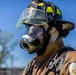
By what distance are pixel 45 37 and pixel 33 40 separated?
17cm

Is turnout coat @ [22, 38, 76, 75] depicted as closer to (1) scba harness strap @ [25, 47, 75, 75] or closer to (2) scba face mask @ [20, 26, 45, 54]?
(1) scba harness strap @ [25, 47, 75, 75]

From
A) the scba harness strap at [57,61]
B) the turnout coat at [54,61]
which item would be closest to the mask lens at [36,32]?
the turnout coat at [54,61]

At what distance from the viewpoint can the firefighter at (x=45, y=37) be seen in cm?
497

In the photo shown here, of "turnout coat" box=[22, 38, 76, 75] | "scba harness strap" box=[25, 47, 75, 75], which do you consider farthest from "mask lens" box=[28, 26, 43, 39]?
"scba harness strap" box=[25, 47, 75, 75]

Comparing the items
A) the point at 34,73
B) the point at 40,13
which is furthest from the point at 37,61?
the point at 40,13

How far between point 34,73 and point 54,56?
0.32 meters

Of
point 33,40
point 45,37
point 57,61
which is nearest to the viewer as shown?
point 57,61

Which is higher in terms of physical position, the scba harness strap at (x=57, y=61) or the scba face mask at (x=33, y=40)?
the scba face mask at (x=33, y=40)

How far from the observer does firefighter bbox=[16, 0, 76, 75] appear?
4971mm

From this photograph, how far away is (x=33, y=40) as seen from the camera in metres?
5.09

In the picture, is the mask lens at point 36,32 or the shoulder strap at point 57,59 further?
the mask lens at point 36,32

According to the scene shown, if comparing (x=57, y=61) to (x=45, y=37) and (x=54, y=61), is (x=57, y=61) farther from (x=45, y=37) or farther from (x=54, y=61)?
(x=45, y=37)

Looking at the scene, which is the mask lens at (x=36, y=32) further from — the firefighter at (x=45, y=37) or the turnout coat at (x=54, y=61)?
the turnout coat at (x=54, y=61)

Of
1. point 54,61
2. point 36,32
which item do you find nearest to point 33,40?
point 36,32
